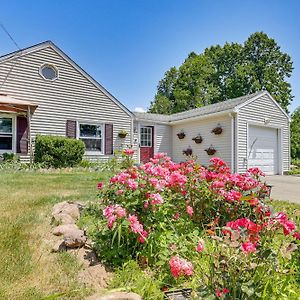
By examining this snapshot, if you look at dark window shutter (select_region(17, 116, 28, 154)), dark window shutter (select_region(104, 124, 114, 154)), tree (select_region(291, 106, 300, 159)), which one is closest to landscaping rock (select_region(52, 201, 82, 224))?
dark window shutter (select_region(17, 116, 28, 154))

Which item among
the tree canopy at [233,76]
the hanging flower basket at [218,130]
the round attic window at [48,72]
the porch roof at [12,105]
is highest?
the tree canopy at [233,76]

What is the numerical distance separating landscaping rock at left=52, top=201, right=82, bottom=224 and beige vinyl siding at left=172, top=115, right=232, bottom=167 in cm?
938

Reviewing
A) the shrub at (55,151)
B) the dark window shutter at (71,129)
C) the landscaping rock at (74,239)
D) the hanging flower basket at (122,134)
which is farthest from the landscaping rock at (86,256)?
the hanging flower basket at (122,134)

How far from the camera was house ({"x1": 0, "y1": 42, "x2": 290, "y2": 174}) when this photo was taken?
387 inches

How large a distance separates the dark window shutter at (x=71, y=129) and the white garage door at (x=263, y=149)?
26.4 ft

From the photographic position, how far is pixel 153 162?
9.41 feet

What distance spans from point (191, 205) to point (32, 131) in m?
8.98

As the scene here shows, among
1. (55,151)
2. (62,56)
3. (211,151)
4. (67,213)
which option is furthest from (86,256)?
(211,151)

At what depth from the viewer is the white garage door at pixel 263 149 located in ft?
40.3

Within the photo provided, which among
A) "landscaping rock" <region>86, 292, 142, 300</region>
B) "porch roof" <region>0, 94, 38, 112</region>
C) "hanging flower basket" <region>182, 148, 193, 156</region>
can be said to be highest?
"porch roof" <region>0, 94, 38, 112</region>

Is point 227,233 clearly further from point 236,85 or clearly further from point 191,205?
point 236,85

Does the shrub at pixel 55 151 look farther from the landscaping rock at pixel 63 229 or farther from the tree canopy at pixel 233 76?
the tree canopy at pixel 233 76

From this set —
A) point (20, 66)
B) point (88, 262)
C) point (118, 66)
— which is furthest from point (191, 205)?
point (118, 66)

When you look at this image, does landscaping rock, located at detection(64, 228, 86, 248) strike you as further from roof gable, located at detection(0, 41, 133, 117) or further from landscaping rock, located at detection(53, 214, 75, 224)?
roof gable, located at detection(0, 41, 133, 117)
